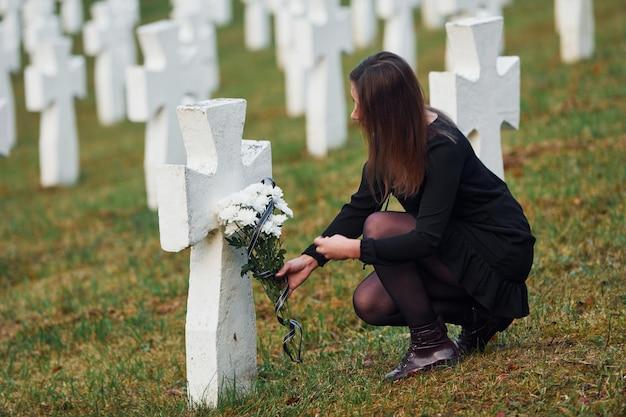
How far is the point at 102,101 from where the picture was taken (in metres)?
17.8

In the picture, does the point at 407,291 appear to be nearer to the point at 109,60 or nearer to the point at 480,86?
the point at 480,86

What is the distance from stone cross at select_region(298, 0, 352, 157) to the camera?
36.4ft

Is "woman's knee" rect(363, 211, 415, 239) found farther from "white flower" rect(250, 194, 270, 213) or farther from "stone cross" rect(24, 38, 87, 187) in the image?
"stone cross" rect(24, 38, 87, 187)

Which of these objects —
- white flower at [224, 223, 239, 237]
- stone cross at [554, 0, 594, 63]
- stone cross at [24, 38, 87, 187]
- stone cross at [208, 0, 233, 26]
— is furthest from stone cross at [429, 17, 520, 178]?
stone cross at [208, 0, 233, 26]

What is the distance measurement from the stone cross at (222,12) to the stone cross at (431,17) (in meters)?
4.76

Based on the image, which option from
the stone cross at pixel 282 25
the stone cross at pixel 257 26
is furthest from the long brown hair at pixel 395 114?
the stone cross at pixel 257 26

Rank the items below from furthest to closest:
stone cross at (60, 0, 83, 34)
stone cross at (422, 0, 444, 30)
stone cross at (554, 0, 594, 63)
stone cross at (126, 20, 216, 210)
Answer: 1. stone cross at (60, 0, 83, 34)
2. stone cross at (422, 0, 444, 30)
3. stone cross at (554, 0, 594, 63)
4. stone cross at (126, 20, 216, 210)

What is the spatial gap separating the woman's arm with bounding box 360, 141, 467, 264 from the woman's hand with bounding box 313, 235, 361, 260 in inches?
3.3

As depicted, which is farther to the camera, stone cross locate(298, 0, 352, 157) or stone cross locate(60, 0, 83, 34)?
stone cross locate(60, 0, 83, 34)

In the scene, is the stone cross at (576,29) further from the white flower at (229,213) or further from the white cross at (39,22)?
the white flower at (229,213)

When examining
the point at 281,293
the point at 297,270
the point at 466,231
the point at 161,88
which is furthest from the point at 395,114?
the point at 161,88

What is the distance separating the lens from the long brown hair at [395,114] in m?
4.38

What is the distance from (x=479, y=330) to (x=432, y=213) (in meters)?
0.62

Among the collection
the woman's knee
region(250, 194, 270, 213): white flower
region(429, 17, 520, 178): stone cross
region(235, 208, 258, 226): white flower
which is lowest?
the woman's knee
